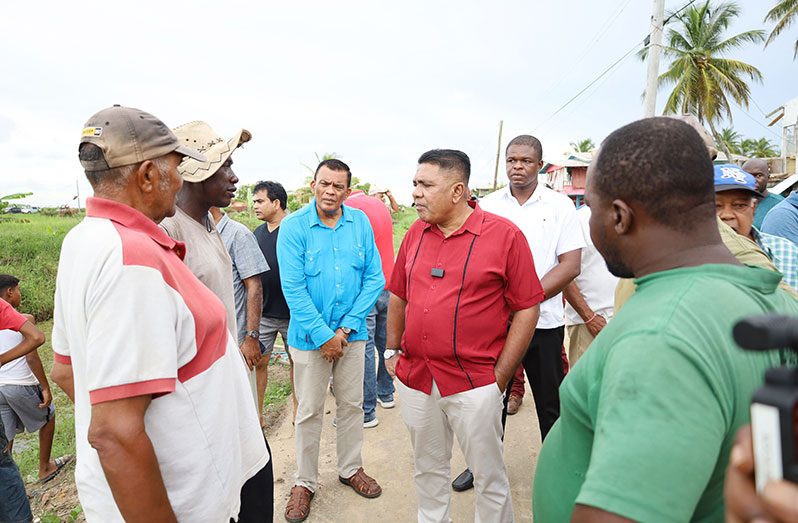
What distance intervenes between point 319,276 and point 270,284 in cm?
117

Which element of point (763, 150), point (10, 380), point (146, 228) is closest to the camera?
point (146, 228)

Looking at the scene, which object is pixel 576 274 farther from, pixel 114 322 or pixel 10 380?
pixel 10 380

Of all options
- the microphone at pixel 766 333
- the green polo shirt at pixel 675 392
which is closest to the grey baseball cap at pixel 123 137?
the green polo shirt at pixel 675 392

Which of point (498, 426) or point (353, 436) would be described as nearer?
point (498, 426)

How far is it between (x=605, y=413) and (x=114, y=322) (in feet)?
4.02

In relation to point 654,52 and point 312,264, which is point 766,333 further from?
point 654,52

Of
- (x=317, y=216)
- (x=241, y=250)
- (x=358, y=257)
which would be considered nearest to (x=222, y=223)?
(x=241, y=250)

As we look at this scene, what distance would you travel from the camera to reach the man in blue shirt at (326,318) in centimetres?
344

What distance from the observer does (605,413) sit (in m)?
0.94

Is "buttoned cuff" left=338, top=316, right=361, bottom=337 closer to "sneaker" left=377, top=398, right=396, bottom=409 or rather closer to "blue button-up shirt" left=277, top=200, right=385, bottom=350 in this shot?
"blue button-up shirt" left=277, top=200, right=385, bottom=350

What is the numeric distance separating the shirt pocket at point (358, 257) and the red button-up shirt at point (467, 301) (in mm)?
966

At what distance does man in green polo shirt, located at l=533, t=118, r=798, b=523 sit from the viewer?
0.85 meters

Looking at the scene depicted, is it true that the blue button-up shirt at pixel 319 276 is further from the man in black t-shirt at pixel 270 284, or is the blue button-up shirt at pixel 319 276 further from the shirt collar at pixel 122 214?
the shirt collar at pixel 122 214

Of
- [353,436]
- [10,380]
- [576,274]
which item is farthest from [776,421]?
[10,380]
